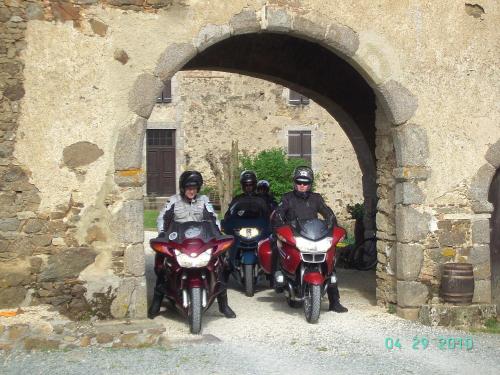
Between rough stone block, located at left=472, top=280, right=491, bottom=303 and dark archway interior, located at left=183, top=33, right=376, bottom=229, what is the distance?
3360mm

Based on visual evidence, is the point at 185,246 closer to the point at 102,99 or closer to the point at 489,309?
the point at 102,99

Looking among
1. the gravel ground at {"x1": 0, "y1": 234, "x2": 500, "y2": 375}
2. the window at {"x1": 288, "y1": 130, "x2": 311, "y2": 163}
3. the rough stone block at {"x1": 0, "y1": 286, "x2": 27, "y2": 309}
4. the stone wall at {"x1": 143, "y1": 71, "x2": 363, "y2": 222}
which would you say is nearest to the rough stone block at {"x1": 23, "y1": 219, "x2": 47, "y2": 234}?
the rough stone block at {"x1": 0, "y1": 286, "x2": 27, "y2": 309}

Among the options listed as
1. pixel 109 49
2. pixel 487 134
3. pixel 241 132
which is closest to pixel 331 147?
pixel 241 132

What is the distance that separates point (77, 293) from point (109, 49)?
208cm

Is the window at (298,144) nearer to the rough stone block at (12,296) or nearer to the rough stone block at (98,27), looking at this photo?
the rough stone block at (98,27)

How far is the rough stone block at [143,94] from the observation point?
6368 millimetres

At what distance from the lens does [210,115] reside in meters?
22.4

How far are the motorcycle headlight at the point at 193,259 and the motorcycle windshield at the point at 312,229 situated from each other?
3.28 feet

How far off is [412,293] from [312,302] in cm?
108

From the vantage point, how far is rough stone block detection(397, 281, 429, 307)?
7.08m


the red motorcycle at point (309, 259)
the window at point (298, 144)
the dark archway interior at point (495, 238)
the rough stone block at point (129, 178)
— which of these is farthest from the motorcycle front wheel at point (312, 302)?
the window at point (298, 144)

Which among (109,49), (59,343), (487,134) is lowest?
(59,343)

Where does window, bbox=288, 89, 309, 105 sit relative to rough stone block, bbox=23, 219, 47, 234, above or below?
above
